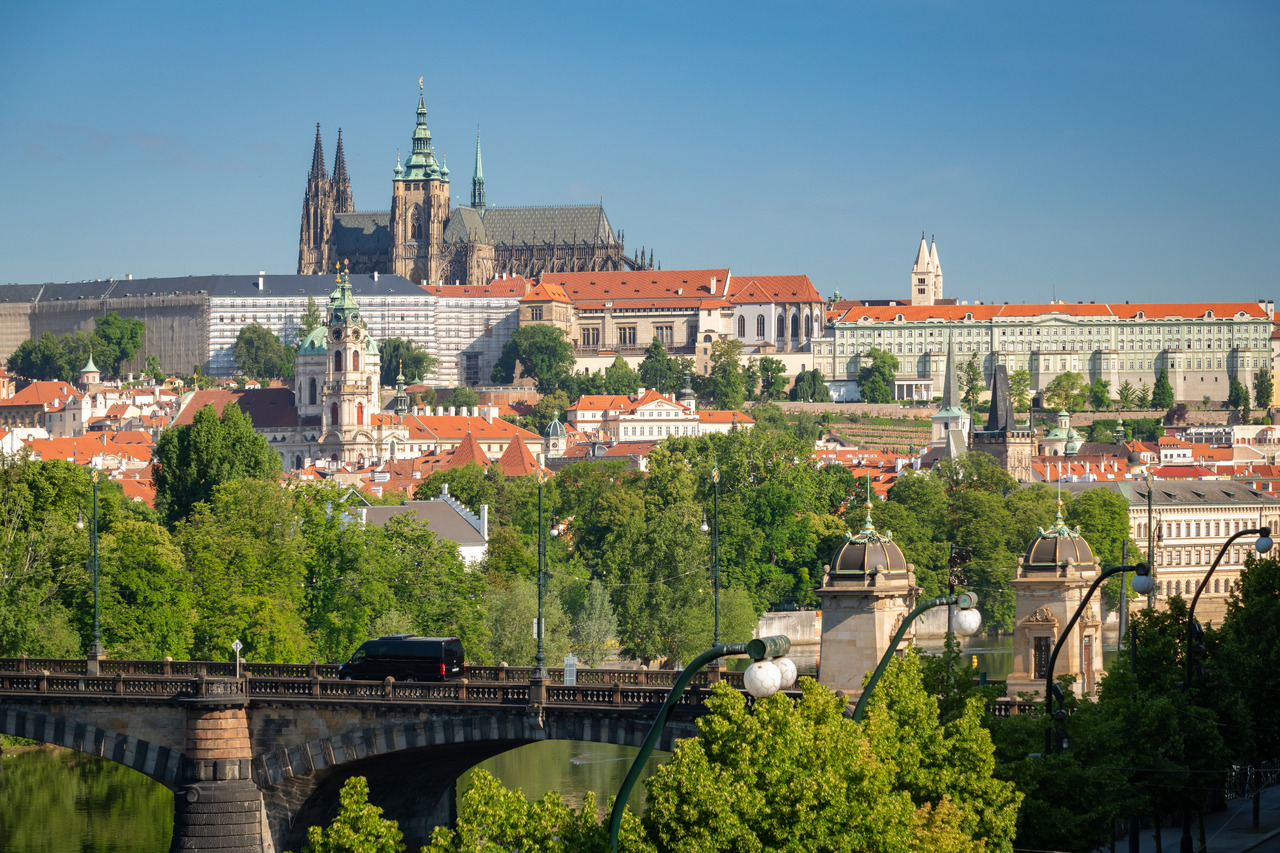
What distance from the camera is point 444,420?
7082 inches

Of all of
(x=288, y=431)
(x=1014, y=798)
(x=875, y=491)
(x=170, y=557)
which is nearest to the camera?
(x=1014, y=798)

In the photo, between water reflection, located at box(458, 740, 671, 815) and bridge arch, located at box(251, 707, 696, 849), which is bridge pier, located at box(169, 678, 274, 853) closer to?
bridge arch, located at box(251, 707, 696, 849)

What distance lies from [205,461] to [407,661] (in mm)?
33466

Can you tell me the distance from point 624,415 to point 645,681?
484 feet

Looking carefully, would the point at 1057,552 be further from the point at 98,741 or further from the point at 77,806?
the point at 77,806

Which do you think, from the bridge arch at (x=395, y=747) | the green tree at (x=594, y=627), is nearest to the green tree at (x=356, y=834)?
the bridge arch at (x=395, y=747)

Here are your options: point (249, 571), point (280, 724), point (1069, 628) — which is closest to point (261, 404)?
point (249, 571)

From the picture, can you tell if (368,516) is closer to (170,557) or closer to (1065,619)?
(170,557)

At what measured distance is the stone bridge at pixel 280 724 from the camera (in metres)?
41.5

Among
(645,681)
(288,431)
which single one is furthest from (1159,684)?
(288,431)

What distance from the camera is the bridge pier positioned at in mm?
43625

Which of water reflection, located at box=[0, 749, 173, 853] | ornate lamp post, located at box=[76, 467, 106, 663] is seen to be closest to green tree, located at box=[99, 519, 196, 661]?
ornate lamp post, located at box=[76, 467, 106, 663]

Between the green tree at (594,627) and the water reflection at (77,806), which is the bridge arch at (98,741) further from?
the green tree at (594,627)

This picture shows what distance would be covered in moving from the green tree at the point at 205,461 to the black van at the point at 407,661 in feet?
101
